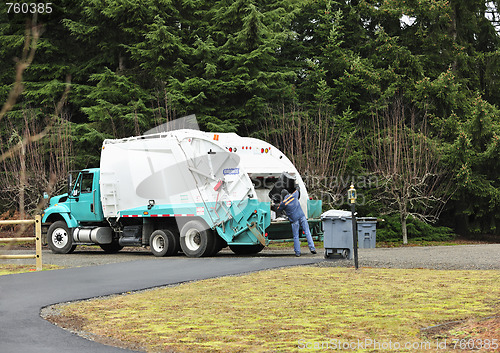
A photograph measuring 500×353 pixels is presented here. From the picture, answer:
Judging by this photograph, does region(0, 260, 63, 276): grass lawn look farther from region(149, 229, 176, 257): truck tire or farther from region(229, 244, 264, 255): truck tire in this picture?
region(229, 244, 264, 255): truck tire

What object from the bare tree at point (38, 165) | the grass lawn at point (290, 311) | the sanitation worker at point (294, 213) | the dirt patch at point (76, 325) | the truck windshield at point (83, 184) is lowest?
the dirt patch at point (76, 325)

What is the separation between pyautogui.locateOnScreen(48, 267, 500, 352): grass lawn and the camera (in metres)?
6.93

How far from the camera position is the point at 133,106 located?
28297mm

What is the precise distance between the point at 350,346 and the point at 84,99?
2645 centimetres

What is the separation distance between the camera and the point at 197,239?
1784 centimetres

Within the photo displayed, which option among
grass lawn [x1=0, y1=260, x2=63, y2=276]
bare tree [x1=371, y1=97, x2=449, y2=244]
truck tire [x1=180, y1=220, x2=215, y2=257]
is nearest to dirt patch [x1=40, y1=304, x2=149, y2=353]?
grass lawn [x1=0, y1=260, x2=63, y2=276]

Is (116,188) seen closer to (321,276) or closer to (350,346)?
(321,276)

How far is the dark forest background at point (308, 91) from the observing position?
A: 85.8 ft

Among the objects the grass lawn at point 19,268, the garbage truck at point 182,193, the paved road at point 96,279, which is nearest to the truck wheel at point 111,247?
the garbage truck at point 182,193

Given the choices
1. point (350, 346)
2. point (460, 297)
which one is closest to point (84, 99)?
point (460, 297)

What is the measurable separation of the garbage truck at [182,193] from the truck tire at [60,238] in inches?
13.4

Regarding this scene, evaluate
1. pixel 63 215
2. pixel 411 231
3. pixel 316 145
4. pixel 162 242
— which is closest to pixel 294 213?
pixel 162 242

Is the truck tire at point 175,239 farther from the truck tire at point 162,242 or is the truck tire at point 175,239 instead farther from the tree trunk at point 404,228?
the tree trunk at point 404,228

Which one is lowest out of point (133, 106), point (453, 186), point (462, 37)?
point (453, 186)
